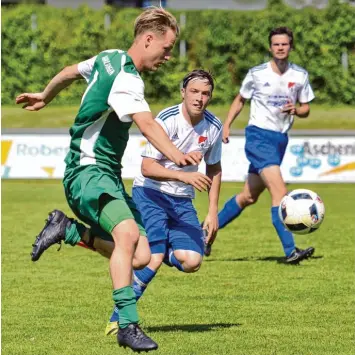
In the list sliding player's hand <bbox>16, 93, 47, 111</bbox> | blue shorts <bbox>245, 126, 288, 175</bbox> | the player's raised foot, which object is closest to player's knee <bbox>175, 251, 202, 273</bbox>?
the player's raised foot

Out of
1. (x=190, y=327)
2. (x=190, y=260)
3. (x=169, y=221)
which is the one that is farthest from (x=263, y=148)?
(x=190, y=327)

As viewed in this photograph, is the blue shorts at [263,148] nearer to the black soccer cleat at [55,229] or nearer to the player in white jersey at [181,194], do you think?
the player in white jersey at [181,194]

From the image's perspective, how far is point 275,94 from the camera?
11195 mm

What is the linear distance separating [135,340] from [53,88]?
1.90m

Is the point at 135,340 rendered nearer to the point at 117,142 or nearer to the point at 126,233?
the point at 126,233

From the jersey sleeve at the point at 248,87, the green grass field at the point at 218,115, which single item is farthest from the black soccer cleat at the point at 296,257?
the green grass field at the point at 218,115

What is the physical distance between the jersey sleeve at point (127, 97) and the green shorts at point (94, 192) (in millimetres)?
443

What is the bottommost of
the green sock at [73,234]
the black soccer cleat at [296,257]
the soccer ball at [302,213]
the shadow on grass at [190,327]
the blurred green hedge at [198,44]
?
the blurred green hedge at [198,44]

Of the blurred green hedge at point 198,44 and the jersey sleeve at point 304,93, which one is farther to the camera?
the blurred green hedge at point 198,44

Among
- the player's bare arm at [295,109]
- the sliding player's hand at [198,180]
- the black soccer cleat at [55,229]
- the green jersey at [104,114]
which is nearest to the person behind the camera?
the sliding player's hand at [198,180]

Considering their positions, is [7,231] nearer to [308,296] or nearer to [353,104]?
[308,296]

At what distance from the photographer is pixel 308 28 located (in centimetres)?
2897

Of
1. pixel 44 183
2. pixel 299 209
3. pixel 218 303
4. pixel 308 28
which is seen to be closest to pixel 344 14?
pixel 308 28

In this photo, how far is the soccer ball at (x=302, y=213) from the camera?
31.9 feet
